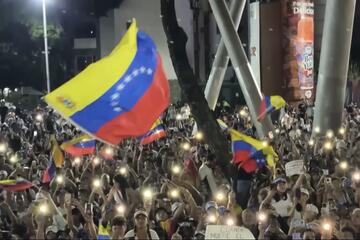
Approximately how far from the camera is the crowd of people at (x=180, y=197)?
8.09 metres

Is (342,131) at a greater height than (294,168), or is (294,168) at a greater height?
(294,168)

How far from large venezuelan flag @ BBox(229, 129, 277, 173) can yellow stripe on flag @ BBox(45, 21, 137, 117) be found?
3570 mm

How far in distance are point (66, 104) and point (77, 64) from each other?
42991 millimetres

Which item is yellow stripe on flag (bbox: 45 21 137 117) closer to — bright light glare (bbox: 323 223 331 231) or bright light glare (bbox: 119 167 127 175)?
bright light glare (bbox: 323 223 331 231)

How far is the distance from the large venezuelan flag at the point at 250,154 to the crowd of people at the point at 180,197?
19cm

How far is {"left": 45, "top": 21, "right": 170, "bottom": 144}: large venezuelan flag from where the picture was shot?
23.7 feet

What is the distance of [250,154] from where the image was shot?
35.4 feet

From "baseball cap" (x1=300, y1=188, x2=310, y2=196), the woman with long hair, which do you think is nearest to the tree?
"baseball cap" (x1=300, y1=188, x2=310, y2=196)

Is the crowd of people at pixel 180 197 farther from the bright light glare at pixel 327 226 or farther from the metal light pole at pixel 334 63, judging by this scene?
the metal light pole at pixel 334 63

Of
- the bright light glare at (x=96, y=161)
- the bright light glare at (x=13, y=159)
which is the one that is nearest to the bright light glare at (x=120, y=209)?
the bright light glare at (x=96, y=161)

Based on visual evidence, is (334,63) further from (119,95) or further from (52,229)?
(119,95)

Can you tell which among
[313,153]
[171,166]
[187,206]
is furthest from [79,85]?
[313,153]

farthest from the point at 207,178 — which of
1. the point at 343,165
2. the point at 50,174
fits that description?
the point at 50,174

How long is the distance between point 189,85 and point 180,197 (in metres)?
4.94
